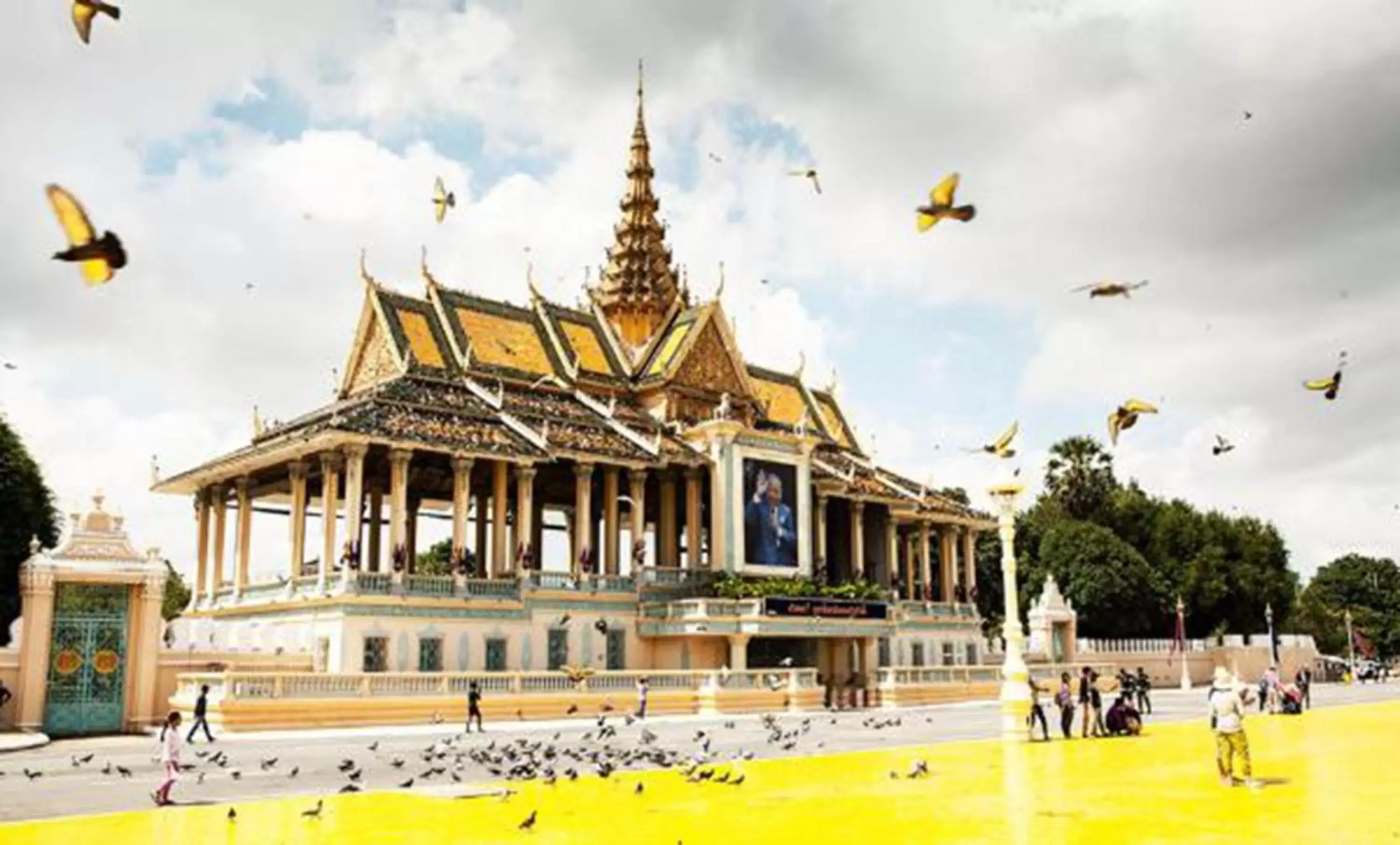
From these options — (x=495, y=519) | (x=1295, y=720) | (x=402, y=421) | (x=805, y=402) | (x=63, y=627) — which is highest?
(x=805, y=402)

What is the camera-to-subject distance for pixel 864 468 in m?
56.0

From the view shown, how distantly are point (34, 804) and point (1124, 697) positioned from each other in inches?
839

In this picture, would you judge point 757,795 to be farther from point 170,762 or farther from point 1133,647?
point 1133,647

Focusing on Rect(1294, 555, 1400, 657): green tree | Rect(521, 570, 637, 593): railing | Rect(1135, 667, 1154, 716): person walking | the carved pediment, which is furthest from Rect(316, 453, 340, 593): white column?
Rect(1294, 555, 1400, 657): green tree

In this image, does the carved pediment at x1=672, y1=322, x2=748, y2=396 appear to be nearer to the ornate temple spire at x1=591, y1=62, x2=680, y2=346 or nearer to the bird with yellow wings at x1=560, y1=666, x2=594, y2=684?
the ornate temple spire at x1=591, y1=62, x2=680, y2=346

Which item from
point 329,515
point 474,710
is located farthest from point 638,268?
point 474,710

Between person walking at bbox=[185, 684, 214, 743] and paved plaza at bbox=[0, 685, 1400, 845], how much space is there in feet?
2.36

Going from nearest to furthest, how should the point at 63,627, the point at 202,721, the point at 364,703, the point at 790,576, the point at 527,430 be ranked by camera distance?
the point at 202,721 < the point at 63,627 < the point at 364,703 < the point at 527,430 < the point at 790,576

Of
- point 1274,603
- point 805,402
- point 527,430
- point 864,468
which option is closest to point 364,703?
point 527,430

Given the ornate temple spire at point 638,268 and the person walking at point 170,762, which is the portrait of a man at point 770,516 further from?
the person walking at point 170,762

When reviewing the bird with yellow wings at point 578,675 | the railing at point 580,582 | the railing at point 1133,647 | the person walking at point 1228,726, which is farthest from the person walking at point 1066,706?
the railing at point 1133,647

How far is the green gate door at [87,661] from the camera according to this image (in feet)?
89.8

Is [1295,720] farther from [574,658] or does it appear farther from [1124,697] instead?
[574,658]

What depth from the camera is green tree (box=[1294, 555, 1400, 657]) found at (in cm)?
10362
